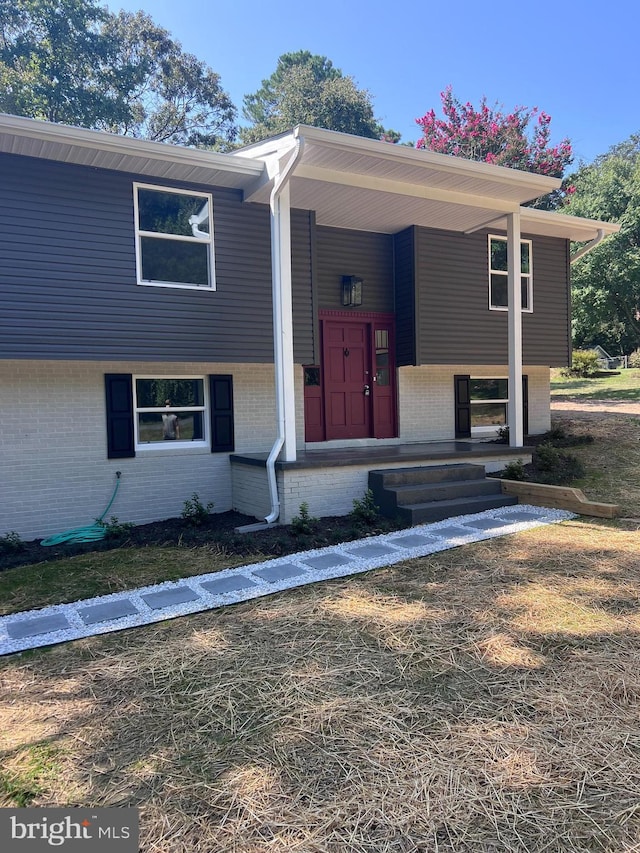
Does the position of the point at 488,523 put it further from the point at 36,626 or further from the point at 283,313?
the point at 36,626

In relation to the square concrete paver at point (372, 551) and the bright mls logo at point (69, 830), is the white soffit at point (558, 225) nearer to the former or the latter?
the square concrete paver at point (372, 551)

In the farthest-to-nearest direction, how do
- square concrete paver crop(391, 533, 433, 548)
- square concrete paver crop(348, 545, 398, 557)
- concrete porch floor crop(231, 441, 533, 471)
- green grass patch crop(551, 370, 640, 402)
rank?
green grass patch crop(551, 370, 640, 402) < concrete porch floor crop(231, 441, 533, 471) < square concrete paver crop(391, 533, 433, 548) < square concrete paver crop(348, 545, 398, 557)

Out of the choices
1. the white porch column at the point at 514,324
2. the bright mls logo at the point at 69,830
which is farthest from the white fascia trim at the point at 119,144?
the bright mls logo at the point at 69,830

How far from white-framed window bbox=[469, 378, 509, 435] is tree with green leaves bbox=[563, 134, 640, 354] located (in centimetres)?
1225

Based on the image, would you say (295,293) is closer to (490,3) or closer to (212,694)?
(212,694)

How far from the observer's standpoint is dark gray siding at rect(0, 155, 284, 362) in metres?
5.97

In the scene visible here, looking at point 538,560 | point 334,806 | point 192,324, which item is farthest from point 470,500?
point 334,806

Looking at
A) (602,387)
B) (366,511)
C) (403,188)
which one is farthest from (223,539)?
(602,387)

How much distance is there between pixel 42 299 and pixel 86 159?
5.37 feet

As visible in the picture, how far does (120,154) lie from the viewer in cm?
614

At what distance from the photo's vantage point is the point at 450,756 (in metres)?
2.22

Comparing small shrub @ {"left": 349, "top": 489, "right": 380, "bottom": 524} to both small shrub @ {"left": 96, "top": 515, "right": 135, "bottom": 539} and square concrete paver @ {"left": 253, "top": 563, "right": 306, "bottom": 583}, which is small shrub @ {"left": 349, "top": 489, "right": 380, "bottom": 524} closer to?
square concrete paver @ {"left": 253, "top": 563, "right": 306, "bottom": 583}

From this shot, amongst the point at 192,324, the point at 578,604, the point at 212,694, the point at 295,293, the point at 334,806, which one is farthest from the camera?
the point at 295,293

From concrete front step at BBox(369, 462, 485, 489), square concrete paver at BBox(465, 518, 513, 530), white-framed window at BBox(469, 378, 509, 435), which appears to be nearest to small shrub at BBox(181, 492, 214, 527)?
concrete front step at BBox(369, 462, 485, 489)
